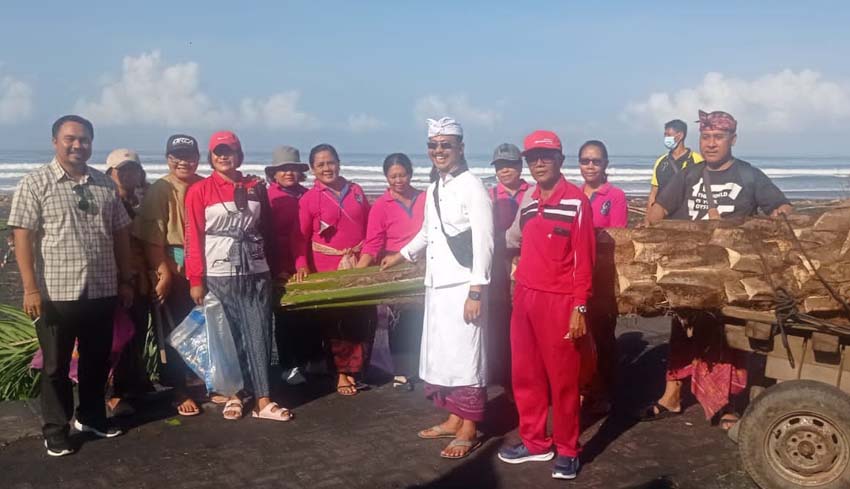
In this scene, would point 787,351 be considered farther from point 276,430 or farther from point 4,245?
point 4,245

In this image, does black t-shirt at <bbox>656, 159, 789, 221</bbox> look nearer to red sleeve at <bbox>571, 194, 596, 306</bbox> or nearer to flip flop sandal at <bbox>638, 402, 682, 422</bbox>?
red sleeve at <bbox>571, 194, 596, 306</bbox>

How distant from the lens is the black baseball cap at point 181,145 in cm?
554

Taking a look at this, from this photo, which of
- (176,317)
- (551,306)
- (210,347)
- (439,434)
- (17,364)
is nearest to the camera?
(551,306)

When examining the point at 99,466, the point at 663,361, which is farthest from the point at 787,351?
the point at 99,466

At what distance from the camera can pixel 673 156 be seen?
848 cm

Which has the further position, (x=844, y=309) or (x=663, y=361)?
(x=663, y=361)

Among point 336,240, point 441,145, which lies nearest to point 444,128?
point 441,145

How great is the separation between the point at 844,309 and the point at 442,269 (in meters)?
2.25

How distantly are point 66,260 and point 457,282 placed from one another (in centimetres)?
241

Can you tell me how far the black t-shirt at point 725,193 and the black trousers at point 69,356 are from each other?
382cm

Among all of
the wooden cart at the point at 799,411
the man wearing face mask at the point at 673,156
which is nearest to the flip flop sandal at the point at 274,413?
the wooden cart at the point at 799,411

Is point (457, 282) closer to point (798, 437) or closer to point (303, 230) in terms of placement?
point (303, 230)

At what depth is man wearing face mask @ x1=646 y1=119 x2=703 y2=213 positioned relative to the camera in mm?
8125

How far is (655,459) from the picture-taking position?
15.8ft
